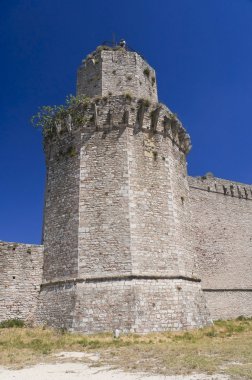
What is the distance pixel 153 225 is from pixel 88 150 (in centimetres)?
415

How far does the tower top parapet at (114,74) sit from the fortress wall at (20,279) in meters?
7.83

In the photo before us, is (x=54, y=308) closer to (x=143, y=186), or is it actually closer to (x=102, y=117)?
(x=143, y=186)

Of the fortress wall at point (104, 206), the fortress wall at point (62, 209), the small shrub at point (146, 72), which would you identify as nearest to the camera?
the fortress wall at point (104, 206)

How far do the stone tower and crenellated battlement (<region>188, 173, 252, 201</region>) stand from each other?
520 cm

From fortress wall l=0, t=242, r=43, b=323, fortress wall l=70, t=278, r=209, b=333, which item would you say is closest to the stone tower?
fortress wall l=70, t=278, r=209, b=333

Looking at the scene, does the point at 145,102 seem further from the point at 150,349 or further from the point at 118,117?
the point at 150,349

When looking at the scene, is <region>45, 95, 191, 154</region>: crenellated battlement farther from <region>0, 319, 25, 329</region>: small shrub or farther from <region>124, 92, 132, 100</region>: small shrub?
<region>0, 319, 25, 329</region>: small shrub

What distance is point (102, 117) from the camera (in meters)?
14.7

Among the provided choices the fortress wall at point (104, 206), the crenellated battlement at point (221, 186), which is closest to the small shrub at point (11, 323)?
the fortress wall at point (104, 206)

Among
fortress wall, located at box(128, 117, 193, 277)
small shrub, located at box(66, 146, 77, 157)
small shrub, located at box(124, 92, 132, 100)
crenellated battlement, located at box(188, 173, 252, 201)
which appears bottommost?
fortress wall, located at box(128, 117, 193, 277)

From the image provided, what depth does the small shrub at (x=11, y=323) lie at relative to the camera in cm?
1293

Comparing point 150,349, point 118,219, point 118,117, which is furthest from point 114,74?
point 150,349

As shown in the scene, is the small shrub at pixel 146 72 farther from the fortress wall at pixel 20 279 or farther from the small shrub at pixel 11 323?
the small shrub at pixel 11 323

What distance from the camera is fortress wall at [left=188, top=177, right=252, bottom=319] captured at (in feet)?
64.2
